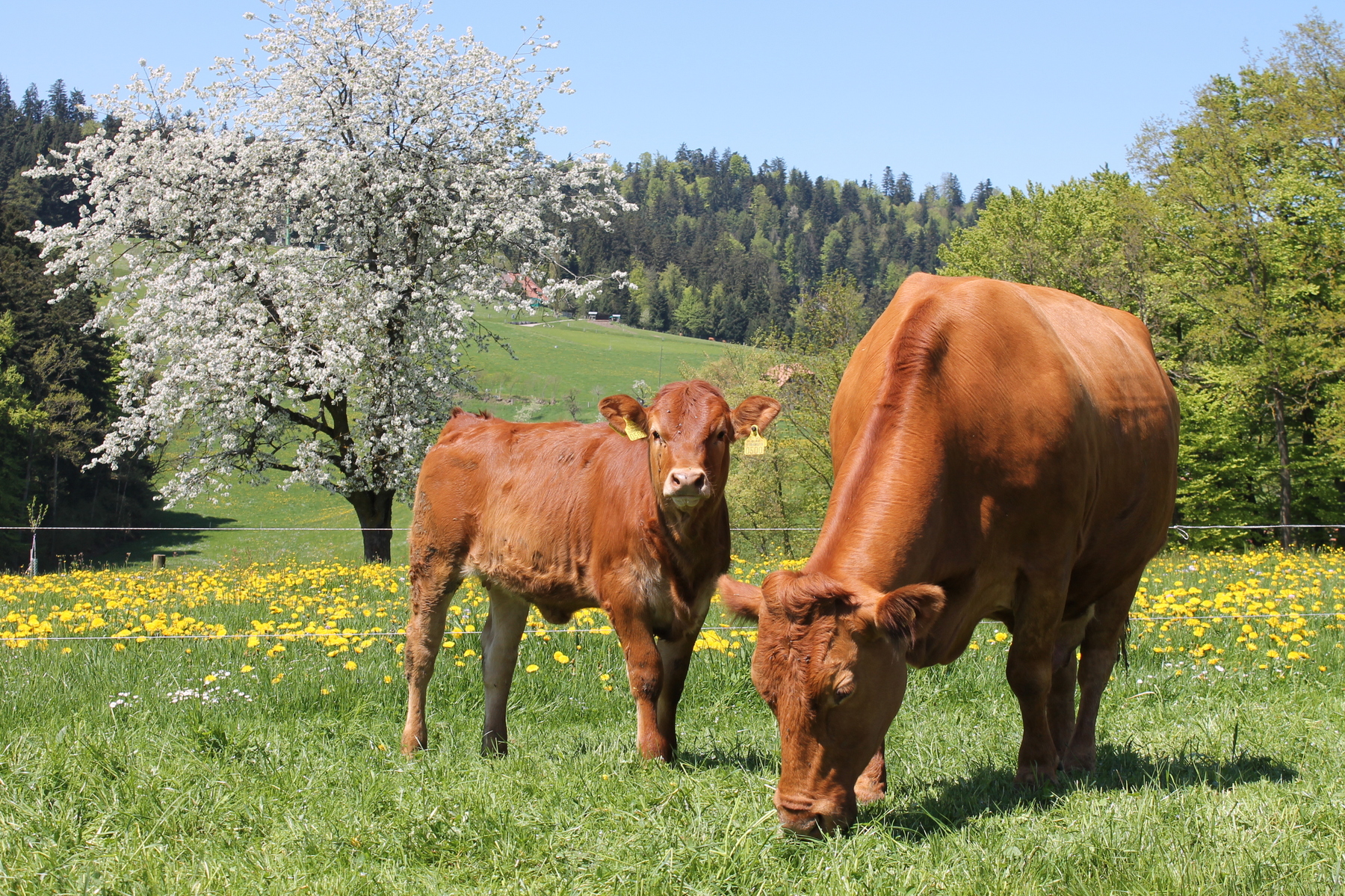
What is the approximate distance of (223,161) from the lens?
73.6 ft

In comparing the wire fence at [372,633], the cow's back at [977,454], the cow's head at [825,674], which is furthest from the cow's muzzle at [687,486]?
the wire fence at [372,633]

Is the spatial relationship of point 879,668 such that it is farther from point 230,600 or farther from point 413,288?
point 413,288

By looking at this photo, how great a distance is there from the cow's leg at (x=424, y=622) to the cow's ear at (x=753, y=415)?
2060 millimetres

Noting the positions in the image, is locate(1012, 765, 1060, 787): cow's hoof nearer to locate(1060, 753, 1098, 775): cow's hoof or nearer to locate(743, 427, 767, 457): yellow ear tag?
locate(1060, 753, 1098, 775): cow's hoof

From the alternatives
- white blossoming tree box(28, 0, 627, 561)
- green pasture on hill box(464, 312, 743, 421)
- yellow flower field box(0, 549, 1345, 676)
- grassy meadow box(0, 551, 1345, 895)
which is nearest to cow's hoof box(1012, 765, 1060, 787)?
grassy meadow box(0, 551, 1345, 895)

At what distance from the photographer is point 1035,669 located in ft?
15.5

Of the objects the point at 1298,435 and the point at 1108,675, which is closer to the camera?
the point at 1108,675

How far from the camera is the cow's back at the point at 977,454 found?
4.27 metres

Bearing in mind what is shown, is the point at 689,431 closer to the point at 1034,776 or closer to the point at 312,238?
the point at 1034,776

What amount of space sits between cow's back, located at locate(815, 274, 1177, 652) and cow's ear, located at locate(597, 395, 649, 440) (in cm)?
111

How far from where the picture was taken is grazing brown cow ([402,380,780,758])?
5.30m

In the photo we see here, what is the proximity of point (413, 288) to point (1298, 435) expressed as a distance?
1221 inches

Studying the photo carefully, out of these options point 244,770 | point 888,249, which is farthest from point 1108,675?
point 888,249

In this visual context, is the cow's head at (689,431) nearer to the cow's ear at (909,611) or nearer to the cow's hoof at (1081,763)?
the cow's ear at (909,611)
